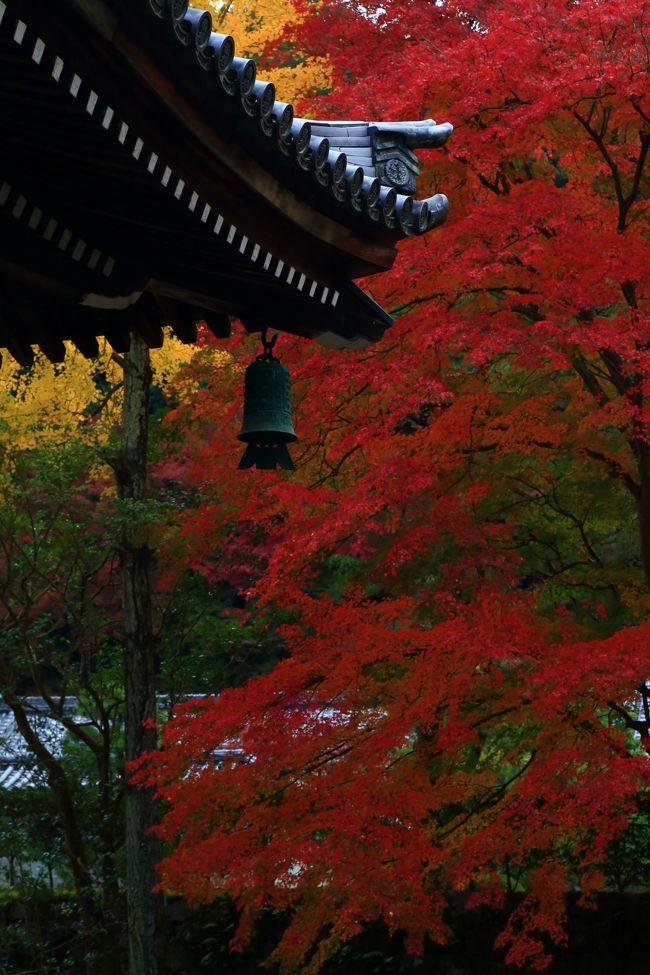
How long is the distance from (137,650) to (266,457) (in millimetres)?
7512

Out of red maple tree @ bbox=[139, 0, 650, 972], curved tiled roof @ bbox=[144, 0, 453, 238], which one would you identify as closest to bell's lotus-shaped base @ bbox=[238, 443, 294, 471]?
curved tiled roof @ bbox=[144, 0, 453, 238]

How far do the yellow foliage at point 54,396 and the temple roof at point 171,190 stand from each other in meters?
7.74

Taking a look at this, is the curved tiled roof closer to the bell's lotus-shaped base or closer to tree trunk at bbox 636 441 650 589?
the bell's lotus-shaped base

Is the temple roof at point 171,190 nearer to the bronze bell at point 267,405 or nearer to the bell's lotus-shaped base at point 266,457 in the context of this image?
the bronze bell at point 267,405

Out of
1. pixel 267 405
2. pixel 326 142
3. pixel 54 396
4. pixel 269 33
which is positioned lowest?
pixel 267 405

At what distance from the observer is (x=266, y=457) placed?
448 centimetres

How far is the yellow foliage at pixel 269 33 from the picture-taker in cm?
1156

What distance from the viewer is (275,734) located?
7.73 metres

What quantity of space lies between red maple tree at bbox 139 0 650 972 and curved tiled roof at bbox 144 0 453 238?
2.88m

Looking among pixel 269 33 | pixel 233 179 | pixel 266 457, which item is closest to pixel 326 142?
pixel 233 179

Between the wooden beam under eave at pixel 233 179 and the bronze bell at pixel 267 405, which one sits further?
the bronze bell at pixel 267 405

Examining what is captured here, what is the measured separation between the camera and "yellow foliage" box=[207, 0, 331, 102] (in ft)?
37.9

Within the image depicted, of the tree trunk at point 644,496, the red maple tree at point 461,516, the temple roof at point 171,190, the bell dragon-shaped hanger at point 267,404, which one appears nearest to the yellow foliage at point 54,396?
the red maple tree at point 461,516

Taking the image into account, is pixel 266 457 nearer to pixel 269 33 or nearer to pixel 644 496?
pixel 644 496
